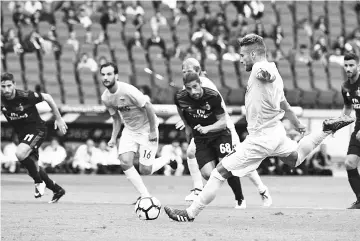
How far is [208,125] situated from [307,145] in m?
2.56

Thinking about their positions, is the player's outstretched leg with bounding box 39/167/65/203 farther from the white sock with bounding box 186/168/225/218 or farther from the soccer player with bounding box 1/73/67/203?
the white sock with bounding box 186/168/225/218

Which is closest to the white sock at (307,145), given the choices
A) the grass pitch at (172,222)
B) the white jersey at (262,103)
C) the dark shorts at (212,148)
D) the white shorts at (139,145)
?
the white jersey at (262,103)

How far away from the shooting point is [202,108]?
43.6 feet

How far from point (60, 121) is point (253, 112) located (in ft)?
16.4

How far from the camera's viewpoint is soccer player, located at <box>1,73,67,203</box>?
14.7 m

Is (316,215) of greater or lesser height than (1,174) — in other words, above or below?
above

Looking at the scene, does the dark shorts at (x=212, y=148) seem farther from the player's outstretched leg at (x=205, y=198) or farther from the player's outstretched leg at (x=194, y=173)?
the player's outstretched leg at (x=205, y=198)

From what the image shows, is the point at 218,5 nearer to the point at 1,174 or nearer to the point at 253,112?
the point at 1,174

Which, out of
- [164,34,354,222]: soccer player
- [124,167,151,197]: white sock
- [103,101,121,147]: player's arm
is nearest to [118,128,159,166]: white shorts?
[103,101,121,147]: player's arm

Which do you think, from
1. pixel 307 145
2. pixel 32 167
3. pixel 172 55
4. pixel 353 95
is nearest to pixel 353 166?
pixel 353 95

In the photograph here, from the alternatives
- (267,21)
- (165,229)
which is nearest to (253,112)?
(165,229)

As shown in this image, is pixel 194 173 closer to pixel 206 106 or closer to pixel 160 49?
pixel 206 106

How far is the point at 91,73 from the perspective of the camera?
1038 inches

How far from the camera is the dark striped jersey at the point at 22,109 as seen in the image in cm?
1496
